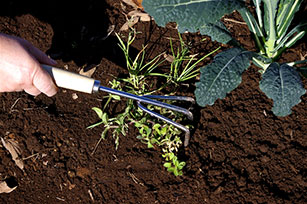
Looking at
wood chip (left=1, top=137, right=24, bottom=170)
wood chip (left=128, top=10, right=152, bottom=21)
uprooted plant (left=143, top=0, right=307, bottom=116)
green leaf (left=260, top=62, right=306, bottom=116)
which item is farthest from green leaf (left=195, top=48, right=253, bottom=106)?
wood chip (left=1, top=137, right=24, bottom=170)

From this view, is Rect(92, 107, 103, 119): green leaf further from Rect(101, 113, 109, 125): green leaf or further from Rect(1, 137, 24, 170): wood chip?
Rect(1, 137, 24, 170): wood chip

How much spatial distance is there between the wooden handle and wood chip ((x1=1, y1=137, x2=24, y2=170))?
2.59 feet

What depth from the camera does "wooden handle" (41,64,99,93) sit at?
1726 millimetres

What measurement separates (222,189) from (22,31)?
1806 millimetres

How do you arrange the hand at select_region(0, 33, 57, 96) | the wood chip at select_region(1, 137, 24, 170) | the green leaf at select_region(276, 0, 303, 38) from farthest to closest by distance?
the wood chip at select_region(1, 137, 24, 170)
the green leaf at select_region(276, 0, 303, 38)
the hand at select_region(0, 33, 57, 96)

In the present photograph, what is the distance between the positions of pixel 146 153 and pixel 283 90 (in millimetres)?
925

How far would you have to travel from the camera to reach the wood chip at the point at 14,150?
227 cm

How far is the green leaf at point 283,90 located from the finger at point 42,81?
3.62 feet

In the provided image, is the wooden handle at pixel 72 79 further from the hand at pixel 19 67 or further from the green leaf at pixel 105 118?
the green leaf at pixel 105 118

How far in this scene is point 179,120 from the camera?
7.43 ft

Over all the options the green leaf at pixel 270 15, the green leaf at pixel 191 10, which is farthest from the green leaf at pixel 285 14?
the green leaf at pixel 191 10

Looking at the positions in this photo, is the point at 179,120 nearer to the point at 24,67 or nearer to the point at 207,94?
the point at 207,94

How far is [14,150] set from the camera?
2293 mm

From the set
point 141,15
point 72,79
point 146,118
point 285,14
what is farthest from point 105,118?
point 285,14
